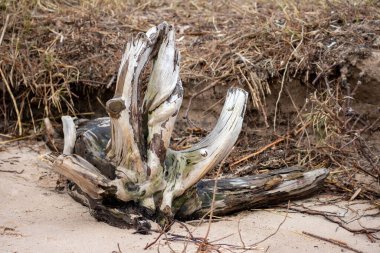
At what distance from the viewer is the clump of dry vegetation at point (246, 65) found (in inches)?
197

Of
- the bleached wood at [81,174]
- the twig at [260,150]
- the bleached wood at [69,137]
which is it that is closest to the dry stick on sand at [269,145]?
the twig at [260,150]

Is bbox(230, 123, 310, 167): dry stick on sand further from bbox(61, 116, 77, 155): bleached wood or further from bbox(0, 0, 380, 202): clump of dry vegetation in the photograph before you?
bbox(61, 116, 77, 155): bleached wood

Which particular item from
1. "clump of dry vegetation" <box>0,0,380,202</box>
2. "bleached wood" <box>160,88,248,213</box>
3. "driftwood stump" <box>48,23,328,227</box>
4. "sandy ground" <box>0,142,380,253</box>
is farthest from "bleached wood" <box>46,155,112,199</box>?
"clump of dry vegetation" <box>0,0,380,202</box>

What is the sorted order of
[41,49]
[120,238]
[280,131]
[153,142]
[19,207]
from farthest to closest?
[41,49] → [280,131] → [19,207] → [153,142] → [120,238]

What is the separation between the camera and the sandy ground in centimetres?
358

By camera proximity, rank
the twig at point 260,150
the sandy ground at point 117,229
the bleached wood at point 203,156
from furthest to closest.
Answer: the twig at point 260,150
the bleached wood at point 203,156
the sandy ground at point 117,229

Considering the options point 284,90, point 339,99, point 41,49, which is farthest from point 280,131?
point 41,49

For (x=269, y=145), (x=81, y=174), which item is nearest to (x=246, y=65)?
(x=269, y=145)

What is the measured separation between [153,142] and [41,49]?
216 centimetres

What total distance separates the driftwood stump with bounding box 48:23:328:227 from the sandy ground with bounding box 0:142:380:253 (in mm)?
118

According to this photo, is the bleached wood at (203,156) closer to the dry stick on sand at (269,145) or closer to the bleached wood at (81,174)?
the bleached wood at (81,174)

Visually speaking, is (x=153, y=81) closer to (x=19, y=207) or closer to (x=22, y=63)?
(x=19, y=207)

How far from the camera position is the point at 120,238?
365 centimetres

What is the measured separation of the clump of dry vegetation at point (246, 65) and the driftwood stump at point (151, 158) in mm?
721
